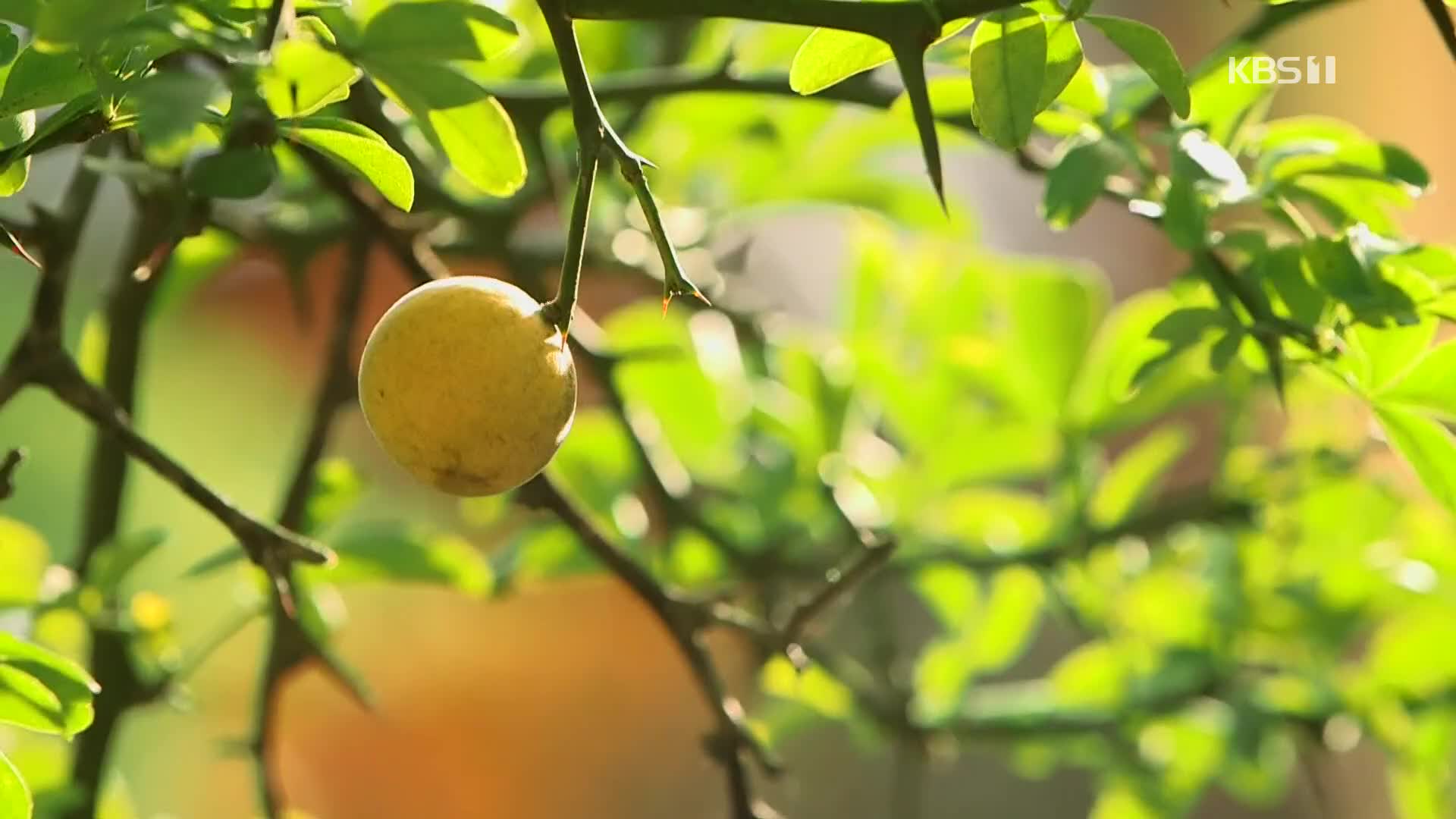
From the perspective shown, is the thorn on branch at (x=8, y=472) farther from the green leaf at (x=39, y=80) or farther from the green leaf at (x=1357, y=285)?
the green leaf at (x=1357, y=285)

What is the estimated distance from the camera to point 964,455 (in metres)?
0.50

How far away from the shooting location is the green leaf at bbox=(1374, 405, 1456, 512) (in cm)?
25

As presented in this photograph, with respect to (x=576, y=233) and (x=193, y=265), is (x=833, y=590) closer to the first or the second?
(x=576, y=233)

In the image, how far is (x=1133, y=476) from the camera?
50 centimetres

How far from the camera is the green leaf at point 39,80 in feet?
0.66

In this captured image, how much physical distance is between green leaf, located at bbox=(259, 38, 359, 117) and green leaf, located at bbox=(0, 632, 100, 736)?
11 cm

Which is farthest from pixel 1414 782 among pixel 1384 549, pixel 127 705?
pixel 127 705

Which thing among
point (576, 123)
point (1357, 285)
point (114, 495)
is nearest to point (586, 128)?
point (576, 123)

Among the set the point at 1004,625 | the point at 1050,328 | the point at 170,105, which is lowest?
the point at 1004,625

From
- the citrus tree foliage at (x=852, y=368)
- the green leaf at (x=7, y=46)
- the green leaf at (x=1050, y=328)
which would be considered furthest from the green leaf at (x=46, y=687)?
the green leaf at (x=1050, y=328)

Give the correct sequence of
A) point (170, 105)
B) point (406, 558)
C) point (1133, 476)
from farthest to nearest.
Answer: point (1133, 476) → point (406, 558) → point (170, 105)

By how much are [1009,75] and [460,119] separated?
87mm

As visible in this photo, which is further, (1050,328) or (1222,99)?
(1050,328)

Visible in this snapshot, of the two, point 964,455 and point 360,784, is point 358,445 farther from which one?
point 964,455
